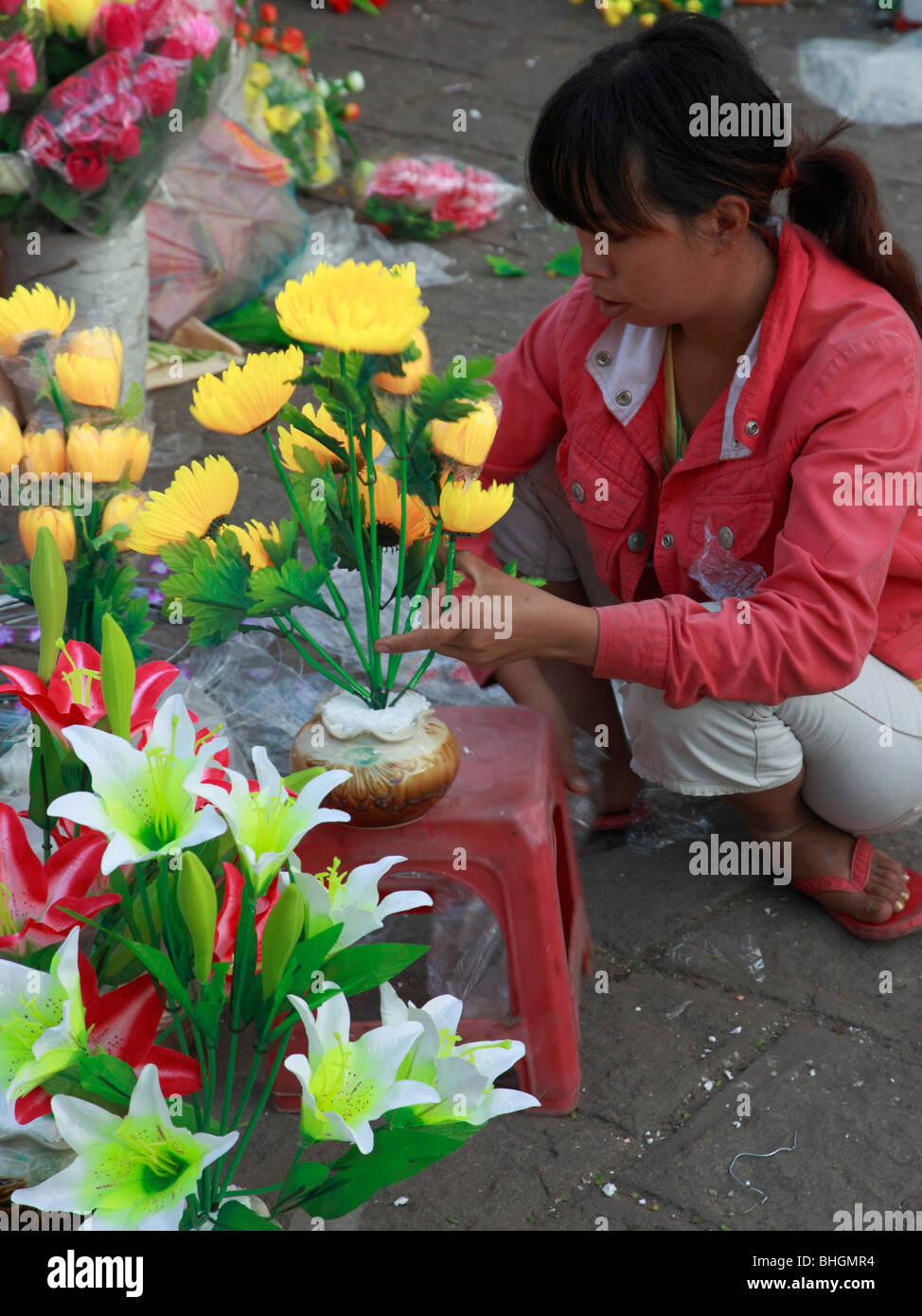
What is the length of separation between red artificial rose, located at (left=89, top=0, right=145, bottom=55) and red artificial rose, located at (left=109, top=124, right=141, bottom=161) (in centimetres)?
14

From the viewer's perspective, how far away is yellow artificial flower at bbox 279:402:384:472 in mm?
1396

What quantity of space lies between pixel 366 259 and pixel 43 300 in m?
2.50

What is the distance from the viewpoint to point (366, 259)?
374 centimetres

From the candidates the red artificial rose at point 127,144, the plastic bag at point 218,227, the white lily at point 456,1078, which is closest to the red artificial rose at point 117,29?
the red artificial rose at point 127,144

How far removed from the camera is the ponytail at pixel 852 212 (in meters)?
1.70

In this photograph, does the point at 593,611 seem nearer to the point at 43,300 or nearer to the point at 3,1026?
the point at 43,300

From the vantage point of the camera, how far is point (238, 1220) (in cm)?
96

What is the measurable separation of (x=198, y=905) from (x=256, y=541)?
0.54 metres

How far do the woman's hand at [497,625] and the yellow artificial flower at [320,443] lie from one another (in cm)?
16

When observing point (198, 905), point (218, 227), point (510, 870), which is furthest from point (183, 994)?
point (218, 227)

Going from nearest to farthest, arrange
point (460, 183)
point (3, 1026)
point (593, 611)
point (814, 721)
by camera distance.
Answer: point (3, 1026), point (593, 611), point (814, 721), point (460, 183)

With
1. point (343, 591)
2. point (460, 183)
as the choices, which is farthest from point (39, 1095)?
point (460, 183)

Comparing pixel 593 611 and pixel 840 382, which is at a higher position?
pixel 840 382

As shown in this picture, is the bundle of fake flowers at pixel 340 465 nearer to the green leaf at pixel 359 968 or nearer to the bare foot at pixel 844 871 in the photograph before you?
the green leaf at pixel 359 968
